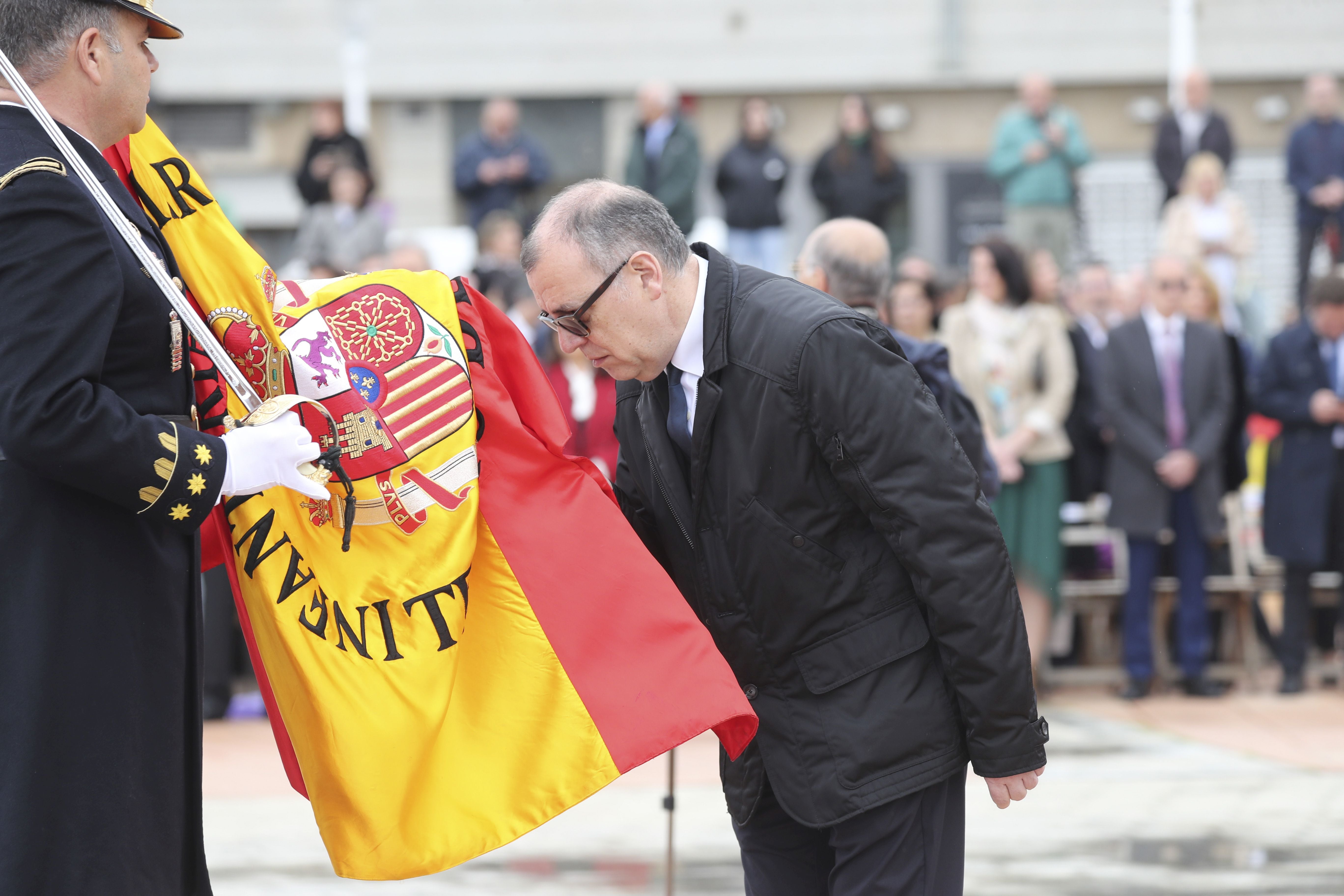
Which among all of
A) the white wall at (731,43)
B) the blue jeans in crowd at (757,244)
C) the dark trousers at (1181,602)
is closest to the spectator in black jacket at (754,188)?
the blue jeans in crowd at (757,244)

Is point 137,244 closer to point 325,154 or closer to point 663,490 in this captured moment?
point 663,490

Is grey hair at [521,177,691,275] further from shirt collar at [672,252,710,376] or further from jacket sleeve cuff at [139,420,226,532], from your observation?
jacket sleeve cuff at [139,420,226,532]

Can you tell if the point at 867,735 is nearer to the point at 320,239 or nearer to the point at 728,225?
the point at 320,239

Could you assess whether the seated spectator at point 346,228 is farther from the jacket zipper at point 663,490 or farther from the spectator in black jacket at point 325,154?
the jacket zipper at point 663,490

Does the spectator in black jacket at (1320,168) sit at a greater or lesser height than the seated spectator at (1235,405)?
greater

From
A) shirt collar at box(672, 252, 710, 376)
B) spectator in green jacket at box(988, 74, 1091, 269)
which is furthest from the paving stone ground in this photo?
spectator in green jacket at box(988, 74, 1091, 269)

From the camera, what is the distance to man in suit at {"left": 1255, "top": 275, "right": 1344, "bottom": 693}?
28.9 feet

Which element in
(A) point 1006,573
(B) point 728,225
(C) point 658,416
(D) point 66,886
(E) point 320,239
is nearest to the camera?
(D) point 66,886

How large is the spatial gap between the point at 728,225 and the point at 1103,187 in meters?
6.73

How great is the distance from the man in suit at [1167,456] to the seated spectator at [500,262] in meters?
3.47

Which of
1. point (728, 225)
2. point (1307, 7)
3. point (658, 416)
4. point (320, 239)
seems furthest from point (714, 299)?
point (1307, 7)

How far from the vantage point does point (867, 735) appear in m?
3.04

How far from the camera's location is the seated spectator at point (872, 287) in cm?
488

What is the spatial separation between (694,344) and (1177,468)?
6.08m
